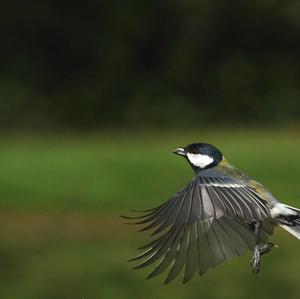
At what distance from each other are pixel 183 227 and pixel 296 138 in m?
11.1

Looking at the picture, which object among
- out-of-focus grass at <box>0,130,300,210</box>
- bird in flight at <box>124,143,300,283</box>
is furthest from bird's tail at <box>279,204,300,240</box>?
out-of-focus grass at <box>0,130,300,210</box>

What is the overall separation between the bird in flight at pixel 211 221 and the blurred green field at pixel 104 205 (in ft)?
5.59

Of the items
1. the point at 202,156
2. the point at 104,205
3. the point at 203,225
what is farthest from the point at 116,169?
the point at 203,225

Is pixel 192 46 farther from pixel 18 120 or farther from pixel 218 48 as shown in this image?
pixel 18 120

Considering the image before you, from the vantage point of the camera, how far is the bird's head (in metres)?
5.81

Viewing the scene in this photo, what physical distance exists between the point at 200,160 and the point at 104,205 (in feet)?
19.7

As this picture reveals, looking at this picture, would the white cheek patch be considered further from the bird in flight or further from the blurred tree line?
the blurred tree line

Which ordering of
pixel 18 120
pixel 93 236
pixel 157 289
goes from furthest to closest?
pixel 18 120 < pixel 93 236 < pixel 157 289

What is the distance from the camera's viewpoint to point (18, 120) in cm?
1925

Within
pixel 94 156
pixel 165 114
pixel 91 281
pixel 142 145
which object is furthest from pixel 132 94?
pixel 91 281

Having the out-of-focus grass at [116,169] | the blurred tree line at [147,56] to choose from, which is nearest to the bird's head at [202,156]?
the out-of-focus grass at [116,169]

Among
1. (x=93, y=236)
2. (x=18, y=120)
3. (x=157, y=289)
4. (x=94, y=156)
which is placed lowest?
(x=157, y=289)

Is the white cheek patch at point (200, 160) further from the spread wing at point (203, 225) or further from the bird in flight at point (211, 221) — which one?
the spread wing at point (203, 225)

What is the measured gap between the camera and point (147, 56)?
21.1 metres
